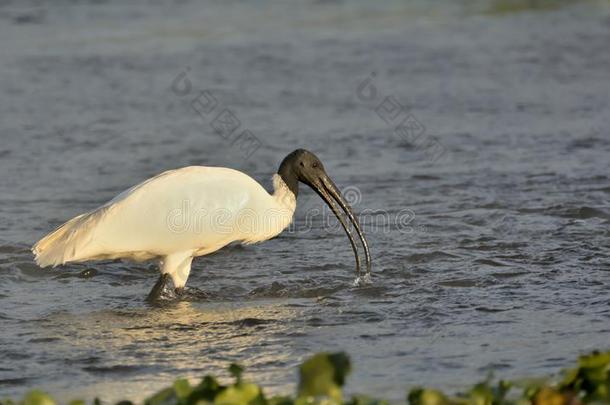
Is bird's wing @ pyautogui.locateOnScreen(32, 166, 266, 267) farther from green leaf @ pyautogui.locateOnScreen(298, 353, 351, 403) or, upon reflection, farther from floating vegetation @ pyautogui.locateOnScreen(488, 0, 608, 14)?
floating vegetation @ pyautogui.locateOnScreen(488, 0, 608, 14)

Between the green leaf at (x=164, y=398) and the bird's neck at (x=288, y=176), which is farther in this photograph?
the bird's neck at (x=288, y=176)

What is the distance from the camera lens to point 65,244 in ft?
23.6

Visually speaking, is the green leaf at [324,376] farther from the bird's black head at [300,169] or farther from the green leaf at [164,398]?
the bird's black head at [300,169]

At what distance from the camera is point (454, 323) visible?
6.48 metres

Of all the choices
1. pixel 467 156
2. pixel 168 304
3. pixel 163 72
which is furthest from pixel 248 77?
pixel 168 304

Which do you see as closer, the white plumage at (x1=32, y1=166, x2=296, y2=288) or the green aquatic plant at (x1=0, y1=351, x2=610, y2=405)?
the green aquatic plant at (x1=0, y1=351, x2=610, y2=405)

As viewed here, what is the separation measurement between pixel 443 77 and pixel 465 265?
688cm

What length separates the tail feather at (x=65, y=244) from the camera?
7125 mm

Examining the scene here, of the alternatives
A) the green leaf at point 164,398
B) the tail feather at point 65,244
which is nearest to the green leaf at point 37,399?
the green leaf at point 164,398

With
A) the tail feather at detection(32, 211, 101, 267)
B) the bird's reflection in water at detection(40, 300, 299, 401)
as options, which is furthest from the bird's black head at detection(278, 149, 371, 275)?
the tail feather at detection(32, 211, 101, 267)

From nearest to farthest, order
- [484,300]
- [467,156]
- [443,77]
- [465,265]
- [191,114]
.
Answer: [484,300] → [465,265] → [467,156] → [191,114] → [443,77]

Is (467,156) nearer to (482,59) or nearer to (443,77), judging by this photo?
(443,77)

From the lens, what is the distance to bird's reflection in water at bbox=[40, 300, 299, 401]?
570 cm

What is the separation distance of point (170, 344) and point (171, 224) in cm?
119
